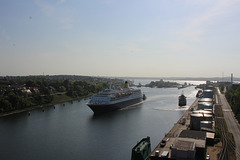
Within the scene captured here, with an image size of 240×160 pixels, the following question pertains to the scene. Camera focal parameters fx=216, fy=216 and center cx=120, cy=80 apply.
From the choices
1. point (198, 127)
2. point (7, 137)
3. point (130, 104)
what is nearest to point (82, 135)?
point (7, 137)

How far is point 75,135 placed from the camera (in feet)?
59.7

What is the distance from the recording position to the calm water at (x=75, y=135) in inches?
553

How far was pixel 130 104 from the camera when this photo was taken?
36688 mm

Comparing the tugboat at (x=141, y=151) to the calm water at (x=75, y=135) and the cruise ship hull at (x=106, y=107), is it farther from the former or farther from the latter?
the cruise ship hull at (x=106, y=107)

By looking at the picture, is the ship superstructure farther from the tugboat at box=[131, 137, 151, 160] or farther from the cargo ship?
the tugboat at box=[131, 137, 151, 160]

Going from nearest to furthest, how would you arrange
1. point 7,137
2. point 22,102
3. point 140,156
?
point 140,156, point 7,137, point 22,102

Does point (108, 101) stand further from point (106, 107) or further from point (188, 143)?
point (188, 143)

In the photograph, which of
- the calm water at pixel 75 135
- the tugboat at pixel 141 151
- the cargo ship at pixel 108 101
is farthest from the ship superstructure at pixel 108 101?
the tugboat at pixel 141 151

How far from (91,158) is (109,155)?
1176 millimetres

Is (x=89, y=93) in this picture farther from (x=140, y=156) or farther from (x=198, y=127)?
(x=140, y=156)

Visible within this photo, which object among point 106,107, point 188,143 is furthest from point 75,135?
point 106,107

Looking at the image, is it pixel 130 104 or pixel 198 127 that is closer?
pixel 198 127

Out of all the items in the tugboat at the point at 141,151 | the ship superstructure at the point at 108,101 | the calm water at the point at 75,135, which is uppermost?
the ship superstructure at the point at 108,101

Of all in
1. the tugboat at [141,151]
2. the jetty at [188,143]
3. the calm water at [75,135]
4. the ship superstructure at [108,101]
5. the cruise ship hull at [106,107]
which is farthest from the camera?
the ship superstructure at [108,101]
